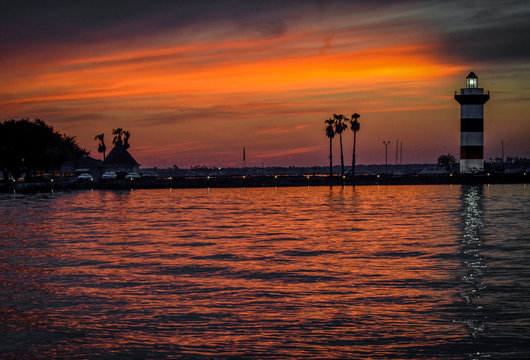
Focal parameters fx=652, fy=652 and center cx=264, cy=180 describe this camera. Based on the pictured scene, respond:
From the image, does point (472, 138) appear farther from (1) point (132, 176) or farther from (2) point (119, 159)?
(2) point (119, 159)

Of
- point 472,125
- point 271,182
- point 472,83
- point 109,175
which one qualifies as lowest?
point 271,182

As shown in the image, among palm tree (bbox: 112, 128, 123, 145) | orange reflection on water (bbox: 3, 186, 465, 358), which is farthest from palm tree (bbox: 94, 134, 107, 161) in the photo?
orange reflection on water (bbox: 3, 186, 465, 358)

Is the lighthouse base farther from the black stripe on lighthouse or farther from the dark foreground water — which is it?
the dark foreground water

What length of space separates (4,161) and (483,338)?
344 ft

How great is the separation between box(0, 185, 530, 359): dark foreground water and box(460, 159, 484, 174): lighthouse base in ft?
253

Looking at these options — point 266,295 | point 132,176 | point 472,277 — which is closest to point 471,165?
point 132,176

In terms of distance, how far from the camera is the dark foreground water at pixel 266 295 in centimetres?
1307

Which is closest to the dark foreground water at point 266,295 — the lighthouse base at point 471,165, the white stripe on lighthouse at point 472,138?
the white stripe on lighthouse at point 472,138

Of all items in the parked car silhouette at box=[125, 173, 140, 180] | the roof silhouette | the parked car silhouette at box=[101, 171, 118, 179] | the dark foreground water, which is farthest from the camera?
the roof silhouette

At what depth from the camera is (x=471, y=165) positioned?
112 meters

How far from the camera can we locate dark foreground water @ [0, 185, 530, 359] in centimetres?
1307

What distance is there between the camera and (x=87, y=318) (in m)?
15.6

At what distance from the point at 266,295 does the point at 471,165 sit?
100848 mm

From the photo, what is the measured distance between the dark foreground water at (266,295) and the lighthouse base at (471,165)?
7703 centimetres
